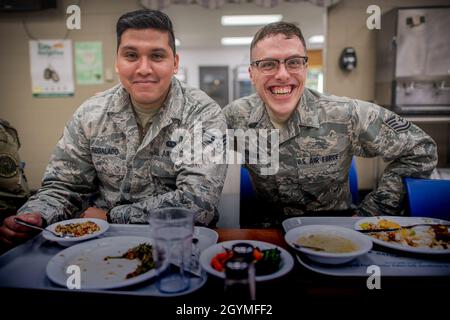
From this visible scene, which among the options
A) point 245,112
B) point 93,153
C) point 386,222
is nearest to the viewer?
point 386,222

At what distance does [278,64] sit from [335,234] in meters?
0.84

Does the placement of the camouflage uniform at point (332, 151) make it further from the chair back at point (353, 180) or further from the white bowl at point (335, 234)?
the white bowl at point (335, 234)

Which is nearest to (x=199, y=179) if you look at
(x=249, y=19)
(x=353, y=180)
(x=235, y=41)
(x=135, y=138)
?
(x=135, y=138)

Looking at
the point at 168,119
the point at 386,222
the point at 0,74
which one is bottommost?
the point at 386,222

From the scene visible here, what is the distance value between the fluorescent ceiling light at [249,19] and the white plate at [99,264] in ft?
18.8

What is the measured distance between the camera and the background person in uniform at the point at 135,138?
1.37m

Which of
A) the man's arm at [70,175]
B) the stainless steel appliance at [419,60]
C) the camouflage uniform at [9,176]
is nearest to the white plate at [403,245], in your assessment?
the man's arm at [70,175]

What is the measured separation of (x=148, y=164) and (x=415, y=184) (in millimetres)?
1207

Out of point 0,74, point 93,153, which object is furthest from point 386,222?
point 0,74

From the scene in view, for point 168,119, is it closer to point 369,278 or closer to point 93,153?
point 93,153

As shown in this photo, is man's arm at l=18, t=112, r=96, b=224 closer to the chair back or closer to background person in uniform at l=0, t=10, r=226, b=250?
background person in uniform at l=0, t=10, r=226, b=250

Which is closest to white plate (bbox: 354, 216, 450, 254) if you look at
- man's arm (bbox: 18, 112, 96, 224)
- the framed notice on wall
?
man's arm (bbox: 18, 112, 96, 224)

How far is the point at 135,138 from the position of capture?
5.10 ft

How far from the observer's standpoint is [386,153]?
1.65m
